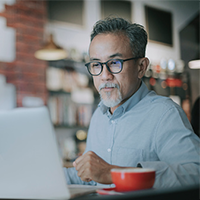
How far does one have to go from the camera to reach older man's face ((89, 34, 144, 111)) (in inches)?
58.3

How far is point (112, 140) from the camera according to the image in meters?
1.42

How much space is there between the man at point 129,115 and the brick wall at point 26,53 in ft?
7.61

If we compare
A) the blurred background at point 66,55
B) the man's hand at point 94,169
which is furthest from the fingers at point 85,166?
the blurred background at point 66,55

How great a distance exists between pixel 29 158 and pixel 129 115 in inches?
31.8

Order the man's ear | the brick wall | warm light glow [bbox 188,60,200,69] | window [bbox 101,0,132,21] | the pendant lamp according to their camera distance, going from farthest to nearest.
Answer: window [bbox 101,0,132,21] < the brick wall < the pendant lamp < warm light glow [bbox 188,60,200,69] < the man's ear

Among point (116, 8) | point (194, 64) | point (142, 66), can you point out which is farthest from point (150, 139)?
point (116, 8)

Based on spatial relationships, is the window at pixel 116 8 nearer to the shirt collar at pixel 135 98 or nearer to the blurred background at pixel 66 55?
the blurred background at pixel 66 55

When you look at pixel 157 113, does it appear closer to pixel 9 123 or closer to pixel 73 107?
pixel 9 123

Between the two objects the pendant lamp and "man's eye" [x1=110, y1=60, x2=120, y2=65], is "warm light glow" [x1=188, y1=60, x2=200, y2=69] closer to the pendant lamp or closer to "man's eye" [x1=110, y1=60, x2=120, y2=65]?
"man's eye" [x1=110, y1=60, x2=120, y2=65]

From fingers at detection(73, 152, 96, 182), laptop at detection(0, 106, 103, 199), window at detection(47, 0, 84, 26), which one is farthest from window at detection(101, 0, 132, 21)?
laptop at detection(0, 106, 103, 199)

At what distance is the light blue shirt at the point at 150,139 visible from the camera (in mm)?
951

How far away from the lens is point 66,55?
13.1 ft

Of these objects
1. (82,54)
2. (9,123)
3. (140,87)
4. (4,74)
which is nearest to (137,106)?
(140,87)

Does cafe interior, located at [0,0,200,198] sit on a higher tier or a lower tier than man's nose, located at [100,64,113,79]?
higher
